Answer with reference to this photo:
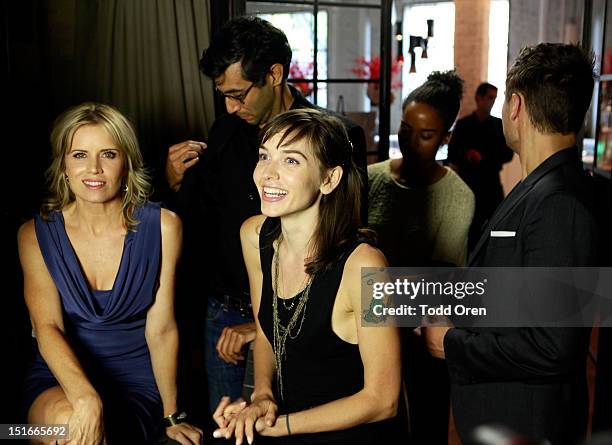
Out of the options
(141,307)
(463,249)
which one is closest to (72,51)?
(141,307)

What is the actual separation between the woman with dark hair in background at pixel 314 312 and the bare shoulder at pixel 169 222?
1.09 feet

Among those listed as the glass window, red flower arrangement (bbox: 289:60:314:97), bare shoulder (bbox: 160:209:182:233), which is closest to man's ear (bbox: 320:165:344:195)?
bare shoulder (bbox: 160:209:182:233)

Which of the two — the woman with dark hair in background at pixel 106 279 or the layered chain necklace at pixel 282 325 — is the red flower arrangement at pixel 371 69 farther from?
the layered chain necklace at pixel 282 325

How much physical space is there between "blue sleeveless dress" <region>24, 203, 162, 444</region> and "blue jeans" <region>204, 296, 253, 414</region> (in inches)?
7.4

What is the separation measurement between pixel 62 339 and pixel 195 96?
3.99ft

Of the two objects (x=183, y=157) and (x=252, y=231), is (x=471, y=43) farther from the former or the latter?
(x=252, y=231)

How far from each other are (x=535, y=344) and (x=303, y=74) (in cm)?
238

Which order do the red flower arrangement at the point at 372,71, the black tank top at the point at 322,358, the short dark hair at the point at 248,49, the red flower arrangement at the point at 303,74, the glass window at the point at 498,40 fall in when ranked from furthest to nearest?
1. the glass window at the point at 498,40
2. the red flower arrangement at the point at 372,71
3. the red flower arrangement at the point at 303,74
4. the short dark hair at the point at 248,49
5. the black tank top at the point at 322,358

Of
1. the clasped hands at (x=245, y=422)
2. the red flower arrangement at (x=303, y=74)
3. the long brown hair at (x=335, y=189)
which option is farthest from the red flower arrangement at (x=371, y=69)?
the clasped hands at (x=245, y=422)

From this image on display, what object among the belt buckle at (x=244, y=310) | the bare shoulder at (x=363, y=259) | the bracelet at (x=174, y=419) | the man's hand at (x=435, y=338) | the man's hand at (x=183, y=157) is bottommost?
the bracelet at (x=174, y=419)

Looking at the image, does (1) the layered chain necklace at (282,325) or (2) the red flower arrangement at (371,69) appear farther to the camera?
(2) the red flower arrangement at (371,69)

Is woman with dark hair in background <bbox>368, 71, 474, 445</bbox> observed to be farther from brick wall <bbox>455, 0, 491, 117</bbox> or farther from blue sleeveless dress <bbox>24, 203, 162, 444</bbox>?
brick wall <bbox>455, 0, 491, 117</bbox>

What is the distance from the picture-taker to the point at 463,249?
2.04 m

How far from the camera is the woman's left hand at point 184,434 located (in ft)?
5.50
